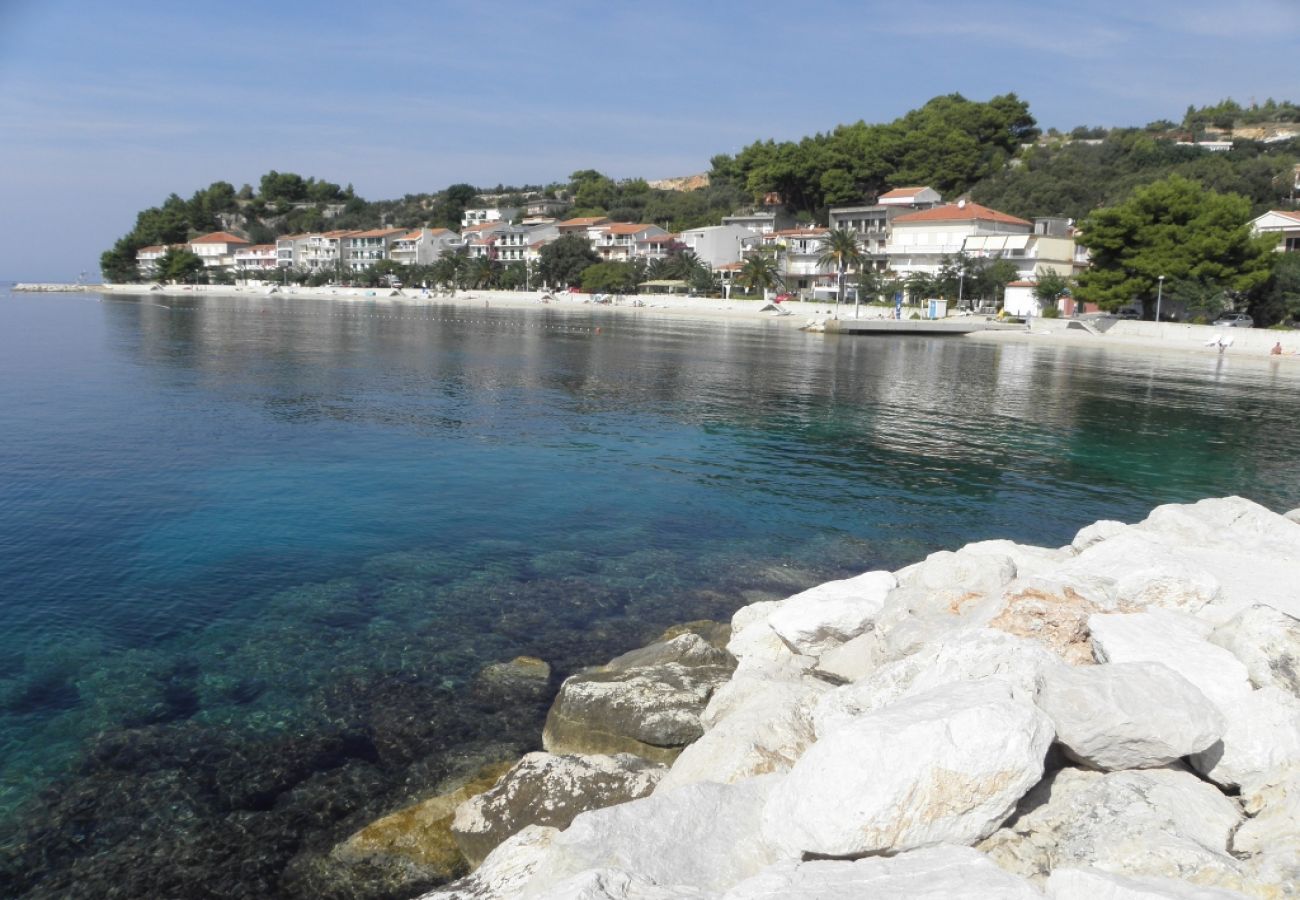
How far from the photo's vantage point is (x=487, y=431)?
26.5 metres

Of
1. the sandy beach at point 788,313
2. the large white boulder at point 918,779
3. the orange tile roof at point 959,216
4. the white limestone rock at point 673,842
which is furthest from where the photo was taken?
the orange tile roof at point 959,216

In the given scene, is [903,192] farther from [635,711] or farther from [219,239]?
[219,239]

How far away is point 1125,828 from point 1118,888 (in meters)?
0.96

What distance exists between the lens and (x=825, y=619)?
9.58m

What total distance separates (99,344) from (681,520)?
157 feet

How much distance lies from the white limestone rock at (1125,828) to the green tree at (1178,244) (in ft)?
214

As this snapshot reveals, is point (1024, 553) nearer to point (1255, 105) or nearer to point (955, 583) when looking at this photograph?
point (955, 583)

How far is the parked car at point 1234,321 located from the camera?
61250mm

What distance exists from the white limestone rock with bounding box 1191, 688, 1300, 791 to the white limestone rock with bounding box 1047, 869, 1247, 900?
166cm

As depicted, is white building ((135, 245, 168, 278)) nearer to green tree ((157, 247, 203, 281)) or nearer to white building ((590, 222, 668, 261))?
green tree ((157, 247, 203, 281))

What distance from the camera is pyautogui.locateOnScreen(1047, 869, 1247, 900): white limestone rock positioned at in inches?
169

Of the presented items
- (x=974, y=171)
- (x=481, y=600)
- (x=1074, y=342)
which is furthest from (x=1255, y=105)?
(x=481, y=600)

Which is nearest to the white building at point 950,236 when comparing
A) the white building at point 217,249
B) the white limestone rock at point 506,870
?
the white limestone rock at point 506,870

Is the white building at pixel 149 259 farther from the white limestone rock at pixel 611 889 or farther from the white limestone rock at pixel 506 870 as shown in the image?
the white limestone rock at pixel 611 889
